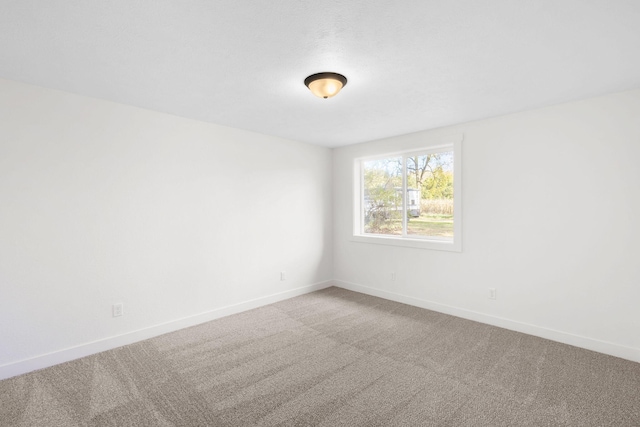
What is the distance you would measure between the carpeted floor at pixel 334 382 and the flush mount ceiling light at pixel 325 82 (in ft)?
7.40

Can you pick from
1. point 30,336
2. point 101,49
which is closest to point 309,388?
point 30,336

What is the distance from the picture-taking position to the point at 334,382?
232cm

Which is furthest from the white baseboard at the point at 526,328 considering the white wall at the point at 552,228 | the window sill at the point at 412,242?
the window sill at the point at 412,242

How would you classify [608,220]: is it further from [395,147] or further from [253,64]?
[253,64]

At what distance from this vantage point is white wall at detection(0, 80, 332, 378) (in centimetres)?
248

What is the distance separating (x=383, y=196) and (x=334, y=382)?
303 cm

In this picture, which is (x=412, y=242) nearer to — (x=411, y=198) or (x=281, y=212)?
(x=411, y=198)

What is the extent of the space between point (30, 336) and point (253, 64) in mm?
2866

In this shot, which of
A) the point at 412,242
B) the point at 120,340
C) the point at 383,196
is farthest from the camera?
the point at 383,196

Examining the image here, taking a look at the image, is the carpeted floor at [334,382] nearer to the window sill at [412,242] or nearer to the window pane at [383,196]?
the window sill at [412,242]

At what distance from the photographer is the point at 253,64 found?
85.8 inches

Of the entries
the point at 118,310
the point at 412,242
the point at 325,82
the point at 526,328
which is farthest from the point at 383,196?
the point at 118,310

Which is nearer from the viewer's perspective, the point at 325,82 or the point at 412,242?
the point at 325,82

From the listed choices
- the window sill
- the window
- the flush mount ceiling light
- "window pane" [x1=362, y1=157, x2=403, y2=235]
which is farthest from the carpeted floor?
the flush mount ceiling light
